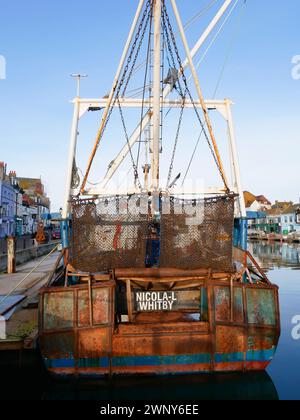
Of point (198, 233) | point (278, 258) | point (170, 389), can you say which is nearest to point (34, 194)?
point (278, 258)

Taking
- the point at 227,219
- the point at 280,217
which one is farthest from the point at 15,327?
the point at 280,217

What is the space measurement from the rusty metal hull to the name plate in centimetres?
55

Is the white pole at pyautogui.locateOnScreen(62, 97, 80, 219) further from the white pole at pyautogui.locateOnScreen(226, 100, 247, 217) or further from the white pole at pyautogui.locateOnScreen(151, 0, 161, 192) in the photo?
the white pole at pyautogui.locateOnScreen(226, 100, 247, 217)

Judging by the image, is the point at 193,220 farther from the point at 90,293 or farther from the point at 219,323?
the point at 90,293

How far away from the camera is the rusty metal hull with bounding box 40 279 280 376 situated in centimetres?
768

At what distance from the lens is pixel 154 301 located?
8508 millimetres

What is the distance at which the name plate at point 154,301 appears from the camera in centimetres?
850

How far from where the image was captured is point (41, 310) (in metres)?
7.71

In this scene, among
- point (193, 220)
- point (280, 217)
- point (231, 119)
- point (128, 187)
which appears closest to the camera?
point (193, 220)

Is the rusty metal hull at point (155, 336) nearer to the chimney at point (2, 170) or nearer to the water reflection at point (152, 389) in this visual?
the water reflection at point (152, 389)

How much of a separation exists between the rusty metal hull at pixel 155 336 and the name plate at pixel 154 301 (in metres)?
0.55

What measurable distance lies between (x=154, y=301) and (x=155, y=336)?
996 millimetres

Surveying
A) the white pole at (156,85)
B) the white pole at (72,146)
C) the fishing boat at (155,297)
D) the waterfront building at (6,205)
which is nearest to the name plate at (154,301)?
the fishing boat at (155,297)

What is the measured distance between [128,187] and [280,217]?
89.8m
